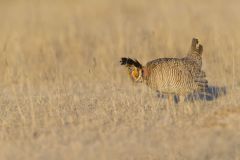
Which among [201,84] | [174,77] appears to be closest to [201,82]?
[201,84]

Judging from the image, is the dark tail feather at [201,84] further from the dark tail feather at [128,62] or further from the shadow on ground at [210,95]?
the dark tail feather at [128,62]

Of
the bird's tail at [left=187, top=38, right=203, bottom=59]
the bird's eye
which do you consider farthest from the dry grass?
the bird's tail at [left=187, top=38, right=203, bottom=59]

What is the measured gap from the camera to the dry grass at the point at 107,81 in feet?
21.4

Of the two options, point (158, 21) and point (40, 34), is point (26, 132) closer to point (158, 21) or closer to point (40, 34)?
point (40, 34)

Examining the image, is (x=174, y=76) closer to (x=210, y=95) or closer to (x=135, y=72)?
(x=135, y=72)

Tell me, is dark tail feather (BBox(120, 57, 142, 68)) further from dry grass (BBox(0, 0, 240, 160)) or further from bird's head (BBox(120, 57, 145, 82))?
dry grass (BBox(0, 0, 240, 160))

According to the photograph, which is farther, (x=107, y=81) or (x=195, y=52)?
(x=107, y=81)

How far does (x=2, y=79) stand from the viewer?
10.2m

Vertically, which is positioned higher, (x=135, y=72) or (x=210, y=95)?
(x=135, y=72)

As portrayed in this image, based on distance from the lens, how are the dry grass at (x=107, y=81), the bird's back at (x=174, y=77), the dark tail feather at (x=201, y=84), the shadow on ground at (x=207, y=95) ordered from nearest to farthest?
the dry grass at (x=107, y=81), the bird's back at (x=174, y=77), the dark tail feather at (x=201, y=84), the shadow on ground at (x=207, y=95)

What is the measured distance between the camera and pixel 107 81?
10039 mm

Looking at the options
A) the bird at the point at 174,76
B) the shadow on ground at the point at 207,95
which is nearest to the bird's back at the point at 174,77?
the bird at the point at 174,76

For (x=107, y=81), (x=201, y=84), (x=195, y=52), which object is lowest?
(x=201, y=84)

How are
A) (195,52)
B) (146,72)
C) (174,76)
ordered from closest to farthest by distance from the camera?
(174,76) → (146,72) → (195,52)
